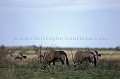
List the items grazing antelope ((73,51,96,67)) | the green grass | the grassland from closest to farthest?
the green grass
the grassland
grazing antelope ((73,51,96,67))

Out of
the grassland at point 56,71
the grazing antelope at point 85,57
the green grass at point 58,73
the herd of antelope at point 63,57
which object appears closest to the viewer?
the green grass at point 58,73

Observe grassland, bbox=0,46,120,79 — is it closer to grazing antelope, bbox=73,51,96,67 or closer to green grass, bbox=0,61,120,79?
green grass, bbox=0,61,120,79

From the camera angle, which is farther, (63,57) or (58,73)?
(63,57)

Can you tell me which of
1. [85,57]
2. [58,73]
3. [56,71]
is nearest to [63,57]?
[85,57]

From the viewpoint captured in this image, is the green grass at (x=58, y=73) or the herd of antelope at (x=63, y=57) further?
the herd of antelope at (x=63, y=57)

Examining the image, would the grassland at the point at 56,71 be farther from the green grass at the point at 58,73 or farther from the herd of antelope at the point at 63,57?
the herd of antelope at the point at 63,57

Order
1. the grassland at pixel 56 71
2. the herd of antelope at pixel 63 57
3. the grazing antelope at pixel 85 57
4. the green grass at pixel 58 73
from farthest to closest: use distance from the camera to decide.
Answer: the grazing antelope at pixel 85 57
the herd of antelope at pixel 63 57
the grassland at pixel 56 71
the green grass at pixel 58 73

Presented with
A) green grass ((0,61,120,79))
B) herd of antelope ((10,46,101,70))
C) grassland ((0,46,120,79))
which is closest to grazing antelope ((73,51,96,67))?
herd of antelope ((10,46,101,70))

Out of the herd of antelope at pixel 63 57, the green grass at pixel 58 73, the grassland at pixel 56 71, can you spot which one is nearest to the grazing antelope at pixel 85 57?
the herd of antelope at pixel 63 57

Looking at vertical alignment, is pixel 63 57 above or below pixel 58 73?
above

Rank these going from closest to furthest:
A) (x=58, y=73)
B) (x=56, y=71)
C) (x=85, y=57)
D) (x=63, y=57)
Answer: (x=58, y=73)
(x=56, y=71)
(x=63, y=57)
(x=85, y=57)

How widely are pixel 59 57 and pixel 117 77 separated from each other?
8689 mm

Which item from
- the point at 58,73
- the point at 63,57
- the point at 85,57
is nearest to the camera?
the point at 58,73

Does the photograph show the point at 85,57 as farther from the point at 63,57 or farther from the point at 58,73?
the point at 58,73
